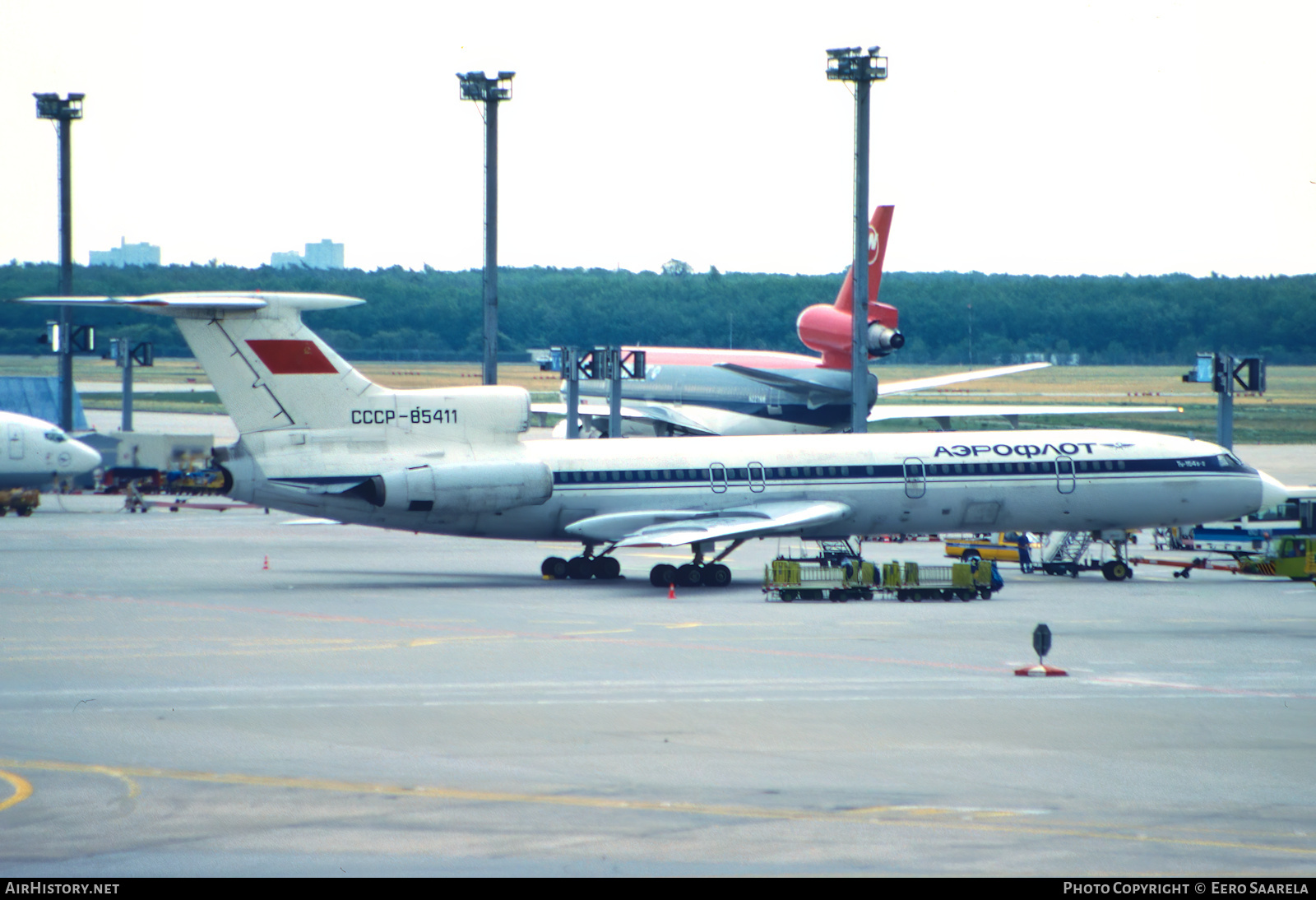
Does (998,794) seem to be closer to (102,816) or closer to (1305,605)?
(102,816)

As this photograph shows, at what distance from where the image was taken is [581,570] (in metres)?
41.1

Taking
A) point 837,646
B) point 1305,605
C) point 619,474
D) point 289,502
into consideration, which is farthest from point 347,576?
point 1305,605

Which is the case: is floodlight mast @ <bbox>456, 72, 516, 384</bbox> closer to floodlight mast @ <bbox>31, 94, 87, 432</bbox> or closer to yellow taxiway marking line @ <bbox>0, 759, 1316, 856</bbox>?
floodlight mast @ <bbox>31, 94, 87, 432</bbox>

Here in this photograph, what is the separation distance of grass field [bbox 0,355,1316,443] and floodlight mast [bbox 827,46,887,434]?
1404 inches

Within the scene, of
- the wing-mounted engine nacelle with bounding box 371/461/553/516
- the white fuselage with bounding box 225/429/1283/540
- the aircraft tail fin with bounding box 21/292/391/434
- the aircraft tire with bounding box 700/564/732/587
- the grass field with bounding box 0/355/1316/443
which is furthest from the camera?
the grass field with bounding box 0/355/1316/443

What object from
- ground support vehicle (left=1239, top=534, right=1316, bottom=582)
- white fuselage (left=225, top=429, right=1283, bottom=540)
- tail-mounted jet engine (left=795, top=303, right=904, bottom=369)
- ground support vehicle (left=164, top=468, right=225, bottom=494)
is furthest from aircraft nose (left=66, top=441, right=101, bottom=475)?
ground support vehicle (left=1239, top=534, right=1316, bottom=582)

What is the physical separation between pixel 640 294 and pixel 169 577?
12680 centimetres

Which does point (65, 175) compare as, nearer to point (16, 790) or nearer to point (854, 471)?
point (854, 471)

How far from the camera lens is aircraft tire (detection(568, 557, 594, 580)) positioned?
41062mm

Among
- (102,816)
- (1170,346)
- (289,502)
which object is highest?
(1170,346)

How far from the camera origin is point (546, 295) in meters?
164

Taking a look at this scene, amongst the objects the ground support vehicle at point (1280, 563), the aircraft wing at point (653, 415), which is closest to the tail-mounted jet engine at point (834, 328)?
the aircraft wing at point (653, 415)

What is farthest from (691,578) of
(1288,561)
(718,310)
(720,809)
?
(718,310)

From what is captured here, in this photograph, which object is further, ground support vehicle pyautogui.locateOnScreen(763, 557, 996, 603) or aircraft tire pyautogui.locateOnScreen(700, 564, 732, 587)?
aircraft tire pyautogui.locateOnScreen(700, 564, 732, 587)
